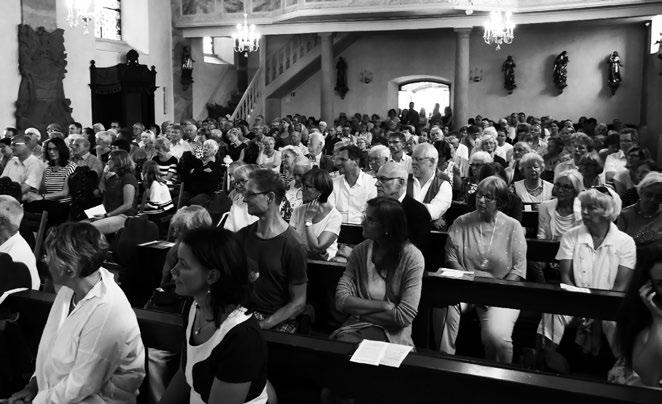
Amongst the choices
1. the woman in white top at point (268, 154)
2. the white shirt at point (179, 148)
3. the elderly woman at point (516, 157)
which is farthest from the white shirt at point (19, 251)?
the white shirt at point (179, 148)

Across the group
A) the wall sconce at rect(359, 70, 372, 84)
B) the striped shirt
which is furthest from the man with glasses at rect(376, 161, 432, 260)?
the wall sconce at rect(359, 70, 372, 84)

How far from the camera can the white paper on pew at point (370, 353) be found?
2.53m

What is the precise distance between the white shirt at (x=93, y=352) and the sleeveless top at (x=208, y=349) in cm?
35

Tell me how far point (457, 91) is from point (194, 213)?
1508 cm

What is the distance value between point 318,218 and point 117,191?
3285mm

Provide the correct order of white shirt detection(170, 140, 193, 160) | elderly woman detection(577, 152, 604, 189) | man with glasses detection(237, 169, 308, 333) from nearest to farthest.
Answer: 1. man with glasses detection(237, 169, 308, 333)
2. elderly woman detection(577, 152, 604, 189)
3. white shirt detection(170, 140, 193, 160)

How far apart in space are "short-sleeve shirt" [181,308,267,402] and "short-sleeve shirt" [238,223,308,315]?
1.28 metres

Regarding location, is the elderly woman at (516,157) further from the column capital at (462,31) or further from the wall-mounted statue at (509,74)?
the wall-mounted statue at (509,74)

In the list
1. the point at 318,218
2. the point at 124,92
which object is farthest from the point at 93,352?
the point at 124,92

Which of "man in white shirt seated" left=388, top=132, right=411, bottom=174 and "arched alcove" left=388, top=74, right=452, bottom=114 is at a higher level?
"arched alcove" left=388, top=74, right=452, bottom=114

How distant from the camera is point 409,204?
15.8 feet

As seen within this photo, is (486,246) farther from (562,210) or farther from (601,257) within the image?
(562,210)

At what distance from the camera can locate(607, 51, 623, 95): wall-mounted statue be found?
1937 cm

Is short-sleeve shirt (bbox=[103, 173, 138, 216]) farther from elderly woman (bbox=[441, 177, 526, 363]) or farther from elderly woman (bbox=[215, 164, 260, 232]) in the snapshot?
elderly woman (bbox=[441, 177, 526, 363])
